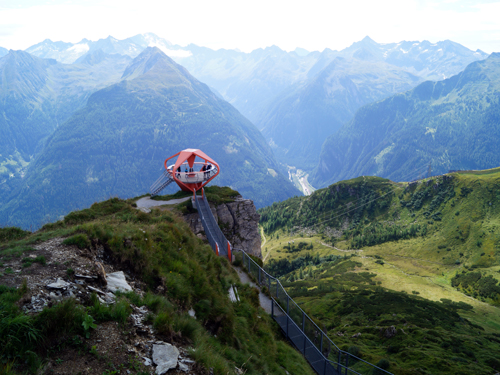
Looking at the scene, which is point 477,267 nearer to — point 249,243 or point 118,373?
point 249,243

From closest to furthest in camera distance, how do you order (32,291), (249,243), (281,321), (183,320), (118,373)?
(118,373) → (32,291) → (183,320) → (281,321) → (249,243)

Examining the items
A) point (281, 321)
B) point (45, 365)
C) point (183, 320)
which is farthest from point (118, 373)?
point (281, 321)

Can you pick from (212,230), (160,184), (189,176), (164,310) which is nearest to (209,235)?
(212,230)

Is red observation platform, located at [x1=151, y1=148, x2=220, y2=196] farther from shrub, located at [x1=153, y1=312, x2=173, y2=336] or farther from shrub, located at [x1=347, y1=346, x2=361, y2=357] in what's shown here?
shrub, located at [x1=153, y1=312, x2=173, y2=336]

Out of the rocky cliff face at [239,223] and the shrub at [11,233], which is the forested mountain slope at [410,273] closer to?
the rocky cliff face at [239,223]

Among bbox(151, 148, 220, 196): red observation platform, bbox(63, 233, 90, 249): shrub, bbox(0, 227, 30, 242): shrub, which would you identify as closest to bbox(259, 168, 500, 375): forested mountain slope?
bbox(63, 233, 90, 249): shrub

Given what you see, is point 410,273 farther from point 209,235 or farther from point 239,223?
point 209,235
